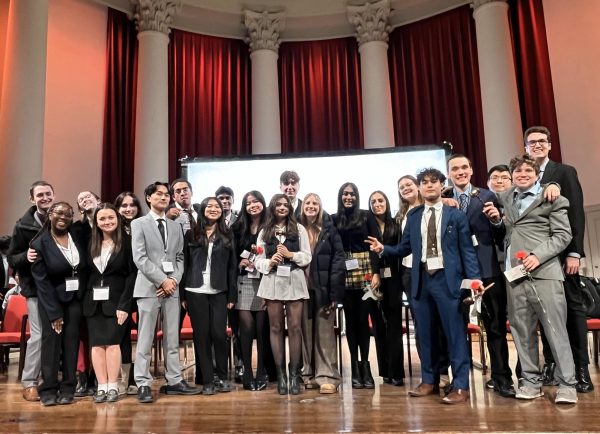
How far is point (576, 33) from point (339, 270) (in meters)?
6.40

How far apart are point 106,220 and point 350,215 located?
1666mm

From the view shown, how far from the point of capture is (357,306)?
363cm

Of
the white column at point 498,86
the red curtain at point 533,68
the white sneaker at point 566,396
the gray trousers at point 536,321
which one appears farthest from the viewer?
the red curtain at point 533,68

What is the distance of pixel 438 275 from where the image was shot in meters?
3.17

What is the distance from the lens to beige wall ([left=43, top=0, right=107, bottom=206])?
7.82 meters

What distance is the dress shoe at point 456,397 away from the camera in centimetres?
296

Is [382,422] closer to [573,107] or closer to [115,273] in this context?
[115,273]

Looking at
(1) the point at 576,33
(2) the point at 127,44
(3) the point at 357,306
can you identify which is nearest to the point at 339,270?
(3) the point at 357,306

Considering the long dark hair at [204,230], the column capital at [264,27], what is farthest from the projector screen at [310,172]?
the long dark hair at [204,230]

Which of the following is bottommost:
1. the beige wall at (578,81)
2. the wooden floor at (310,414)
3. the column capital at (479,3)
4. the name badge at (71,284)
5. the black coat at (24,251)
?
the wooden floor at (310,414)

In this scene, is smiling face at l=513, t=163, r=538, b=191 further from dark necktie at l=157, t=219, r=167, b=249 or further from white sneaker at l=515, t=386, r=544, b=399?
dark necktie at l=157, t=219, r=167, b=249

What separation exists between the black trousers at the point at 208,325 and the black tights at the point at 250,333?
0.13 m

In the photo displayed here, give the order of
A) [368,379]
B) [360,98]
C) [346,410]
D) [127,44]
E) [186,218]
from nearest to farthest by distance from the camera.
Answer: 1. [346,410]
2. [368,379]
3. [186,218]
4. [127,44]
5. [360,98]

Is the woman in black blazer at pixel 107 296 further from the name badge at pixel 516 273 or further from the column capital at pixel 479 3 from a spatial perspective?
the column capital at pixel 479 3
